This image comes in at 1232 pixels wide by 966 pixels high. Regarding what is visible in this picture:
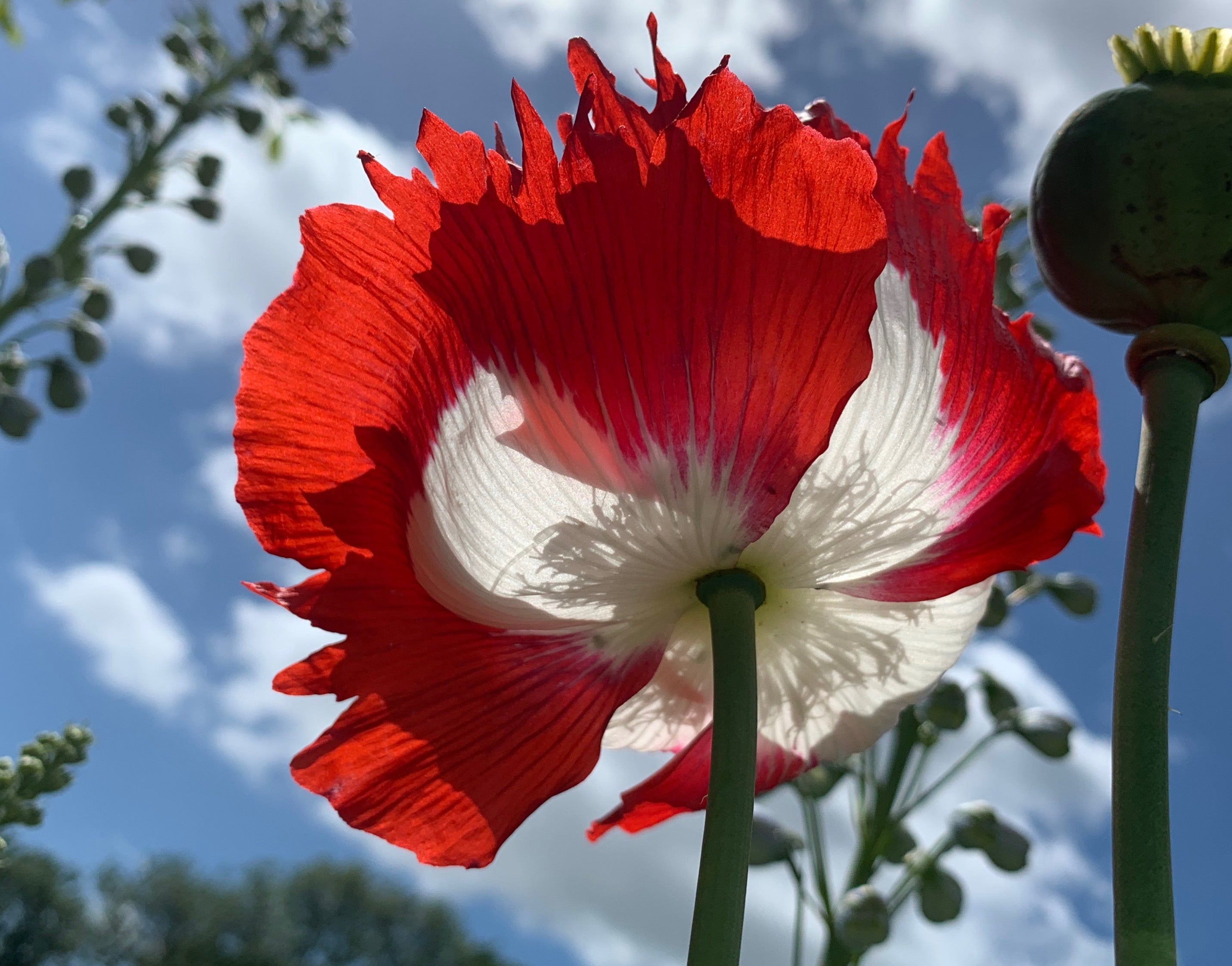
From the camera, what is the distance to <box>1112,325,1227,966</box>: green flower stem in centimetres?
33

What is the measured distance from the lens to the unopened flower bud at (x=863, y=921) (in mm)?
1642

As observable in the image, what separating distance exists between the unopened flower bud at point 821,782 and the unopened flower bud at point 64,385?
81.9 inches

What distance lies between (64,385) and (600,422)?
2.75 meters

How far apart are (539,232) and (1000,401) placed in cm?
22

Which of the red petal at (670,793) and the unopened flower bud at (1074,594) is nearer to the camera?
the red petal at (670,793)

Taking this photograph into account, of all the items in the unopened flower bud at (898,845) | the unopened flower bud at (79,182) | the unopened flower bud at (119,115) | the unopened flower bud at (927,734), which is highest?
the unopened flower bud at (119,115)

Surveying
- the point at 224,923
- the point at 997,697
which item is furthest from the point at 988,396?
the point at 224,923

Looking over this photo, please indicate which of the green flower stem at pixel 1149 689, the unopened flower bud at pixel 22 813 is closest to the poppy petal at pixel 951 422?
the green flower stem at pixel 1149 689

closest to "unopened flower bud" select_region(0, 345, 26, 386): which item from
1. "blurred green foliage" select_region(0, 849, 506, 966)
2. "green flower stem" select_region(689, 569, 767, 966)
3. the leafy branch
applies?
the leafy branch

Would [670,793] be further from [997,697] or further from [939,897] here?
[997,697]

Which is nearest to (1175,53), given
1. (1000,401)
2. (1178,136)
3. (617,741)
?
(1178,136)

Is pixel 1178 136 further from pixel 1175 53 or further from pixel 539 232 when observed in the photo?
pixel 539 232

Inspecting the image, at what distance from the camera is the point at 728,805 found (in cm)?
41

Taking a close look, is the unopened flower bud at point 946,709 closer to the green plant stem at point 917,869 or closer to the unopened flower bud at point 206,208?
the green plant stem at point 917,869
